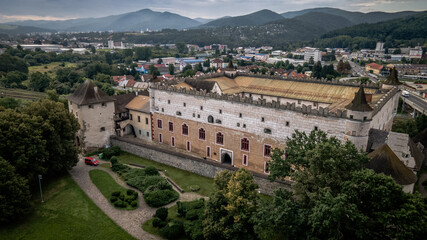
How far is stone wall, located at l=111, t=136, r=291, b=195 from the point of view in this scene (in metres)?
38.0

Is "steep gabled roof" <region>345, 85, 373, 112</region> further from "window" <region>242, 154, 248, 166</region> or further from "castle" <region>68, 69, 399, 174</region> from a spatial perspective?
"window" <region>242, 154, 248, 166</region>

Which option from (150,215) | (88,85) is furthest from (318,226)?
(88,85)

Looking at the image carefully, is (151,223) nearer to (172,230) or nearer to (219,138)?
(172,230)

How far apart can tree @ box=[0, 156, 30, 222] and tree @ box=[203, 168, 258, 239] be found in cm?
1935

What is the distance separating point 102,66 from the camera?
145875 mm

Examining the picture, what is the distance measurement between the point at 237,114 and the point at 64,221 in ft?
86.7

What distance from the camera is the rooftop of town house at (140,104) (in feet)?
188

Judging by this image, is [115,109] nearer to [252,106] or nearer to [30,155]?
[30,155]

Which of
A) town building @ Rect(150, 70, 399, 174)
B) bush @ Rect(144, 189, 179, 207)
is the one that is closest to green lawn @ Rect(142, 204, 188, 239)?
bush @ Rect(144, 189, 179, 207)

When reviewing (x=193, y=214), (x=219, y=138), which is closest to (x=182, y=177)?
(x=219, y=138)

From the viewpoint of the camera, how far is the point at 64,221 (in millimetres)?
32469

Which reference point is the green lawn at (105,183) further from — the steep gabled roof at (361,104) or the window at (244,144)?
the steep gabled roof at (361,104)

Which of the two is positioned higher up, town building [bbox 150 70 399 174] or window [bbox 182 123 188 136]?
town building [bbox 150 70 399 174]

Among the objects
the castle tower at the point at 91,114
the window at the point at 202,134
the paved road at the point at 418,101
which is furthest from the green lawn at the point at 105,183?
the paved road at the point at 418,101
